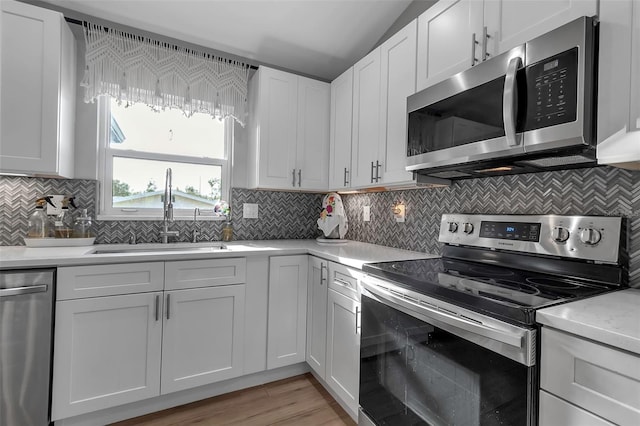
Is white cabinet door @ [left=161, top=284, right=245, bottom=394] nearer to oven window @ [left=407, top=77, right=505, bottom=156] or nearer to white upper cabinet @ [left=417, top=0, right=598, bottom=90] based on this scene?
oven window @ [left=407, top=77, right=505, bottom=156]

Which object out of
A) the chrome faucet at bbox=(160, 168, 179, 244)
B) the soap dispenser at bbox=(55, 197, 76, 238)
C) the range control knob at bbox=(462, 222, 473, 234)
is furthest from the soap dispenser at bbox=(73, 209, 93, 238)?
the range control knob at bbox=(462, 222, 473, 234)

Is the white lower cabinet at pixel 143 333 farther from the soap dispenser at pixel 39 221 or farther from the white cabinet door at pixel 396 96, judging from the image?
the white cabinet door at pixel 396 96

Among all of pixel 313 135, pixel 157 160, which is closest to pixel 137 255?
pixel 157 160

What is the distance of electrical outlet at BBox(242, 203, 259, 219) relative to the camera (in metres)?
2.62

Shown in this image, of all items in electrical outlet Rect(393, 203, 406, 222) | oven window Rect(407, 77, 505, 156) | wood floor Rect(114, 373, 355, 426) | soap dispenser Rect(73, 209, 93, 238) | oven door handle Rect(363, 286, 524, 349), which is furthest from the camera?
electrical outlet Rect(393, 203, 406, 222)

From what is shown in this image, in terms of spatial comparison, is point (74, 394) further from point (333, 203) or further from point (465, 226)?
point (465, 226)

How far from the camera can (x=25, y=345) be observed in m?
1.46

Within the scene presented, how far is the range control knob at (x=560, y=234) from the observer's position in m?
1.24

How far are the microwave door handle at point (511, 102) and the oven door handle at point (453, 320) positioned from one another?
0.66m

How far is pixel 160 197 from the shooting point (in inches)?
93.4

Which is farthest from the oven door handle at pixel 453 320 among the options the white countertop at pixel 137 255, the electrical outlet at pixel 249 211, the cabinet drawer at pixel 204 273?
the electrical outlet at pixel 249 211

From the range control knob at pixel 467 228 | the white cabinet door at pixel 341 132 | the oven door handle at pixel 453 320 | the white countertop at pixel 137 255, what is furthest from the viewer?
the white cabinet door at pixel 341 132

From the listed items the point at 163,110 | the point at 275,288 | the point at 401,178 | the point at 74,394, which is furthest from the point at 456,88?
the point at 74,394

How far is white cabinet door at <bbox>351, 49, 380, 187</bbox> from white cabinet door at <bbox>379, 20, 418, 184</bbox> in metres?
0.07
